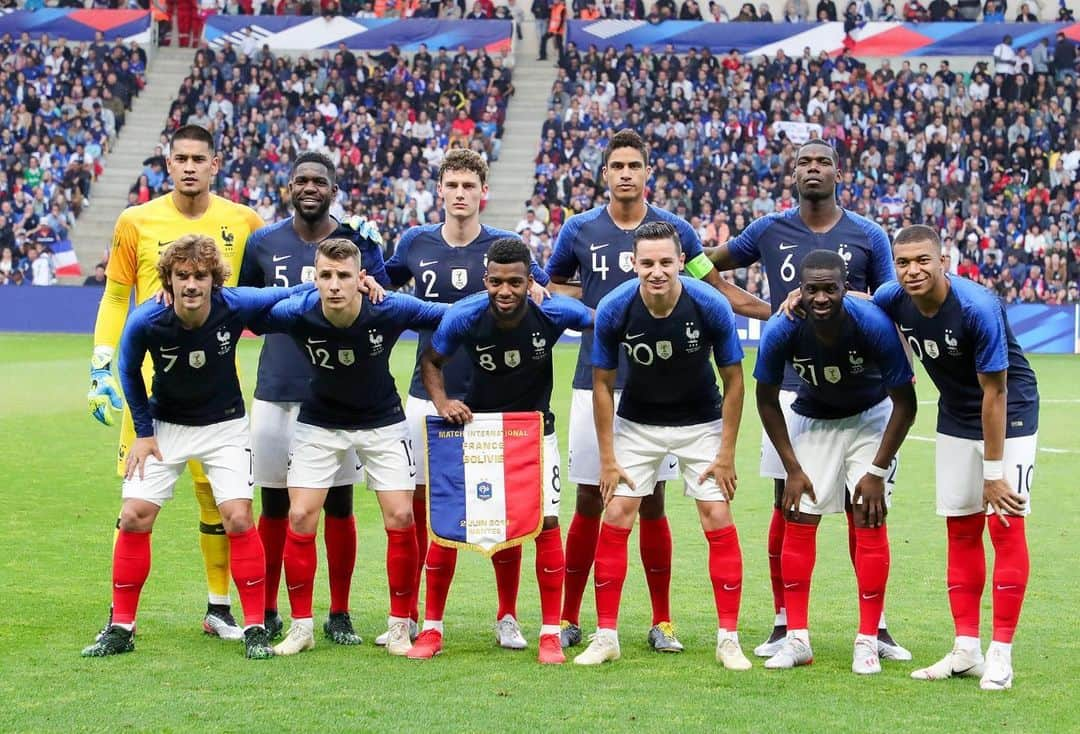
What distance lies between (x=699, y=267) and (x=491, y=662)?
7.43 ft

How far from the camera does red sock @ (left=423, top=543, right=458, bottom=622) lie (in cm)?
706

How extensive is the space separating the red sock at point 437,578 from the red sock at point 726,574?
48.4 inches

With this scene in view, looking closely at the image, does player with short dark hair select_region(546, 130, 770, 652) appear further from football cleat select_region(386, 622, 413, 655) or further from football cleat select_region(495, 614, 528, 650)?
football cleat select_region(386, 622, 413, 655)

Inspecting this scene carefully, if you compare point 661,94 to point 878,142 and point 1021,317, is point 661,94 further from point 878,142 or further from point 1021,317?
point 1021,317

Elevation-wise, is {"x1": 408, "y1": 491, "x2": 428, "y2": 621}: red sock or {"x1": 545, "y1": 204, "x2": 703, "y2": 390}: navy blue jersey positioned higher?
{"x1": 545, "y1": 204, "x2": 703, "y2": 390}: navy blue jersey

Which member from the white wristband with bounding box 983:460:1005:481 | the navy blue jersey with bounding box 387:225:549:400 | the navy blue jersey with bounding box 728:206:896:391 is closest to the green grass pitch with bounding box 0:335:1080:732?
the white wristband with bounding box 983:460:1005:481

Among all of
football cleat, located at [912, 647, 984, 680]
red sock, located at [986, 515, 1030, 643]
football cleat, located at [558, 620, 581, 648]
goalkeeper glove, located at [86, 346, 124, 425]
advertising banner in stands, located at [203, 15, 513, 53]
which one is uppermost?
advertising banner in stands, located at [203, 15, 513, 53]

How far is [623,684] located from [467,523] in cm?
118

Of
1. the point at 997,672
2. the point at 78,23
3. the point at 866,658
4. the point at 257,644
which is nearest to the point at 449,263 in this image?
the point at 257,644

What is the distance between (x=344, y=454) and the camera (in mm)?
7215

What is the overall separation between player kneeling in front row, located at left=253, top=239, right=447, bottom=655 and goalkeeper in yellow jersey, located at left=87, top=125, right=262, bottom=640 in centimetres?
54

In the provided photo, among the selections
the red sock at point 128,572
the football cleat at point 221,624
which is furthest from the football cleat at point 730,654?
the red sock at point 128,572

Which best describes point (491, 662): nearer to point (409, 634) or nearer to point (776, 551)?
point (409, 634)

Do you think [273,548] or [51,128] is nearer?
[273,548]
